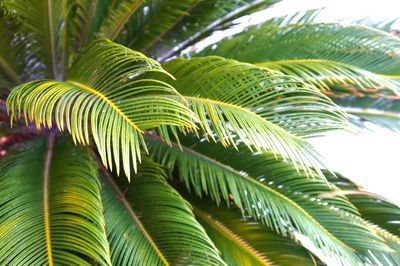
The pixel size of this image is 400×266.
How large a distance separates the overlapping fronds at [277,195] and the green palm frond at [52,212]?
233mm

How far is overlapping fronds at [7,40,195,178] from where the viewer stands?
0.67m

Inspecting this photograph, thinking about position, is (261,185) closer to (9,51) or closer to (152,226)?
(152,226)

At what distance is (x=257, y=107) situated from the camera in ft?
2.66

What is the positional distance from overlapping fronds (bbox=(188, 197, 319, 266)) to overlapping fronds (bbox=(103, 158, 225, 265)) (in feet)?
0.52

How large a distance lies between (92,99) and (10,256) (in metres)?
0.30

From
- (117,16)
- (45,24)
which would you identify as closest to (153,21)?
(117,16)

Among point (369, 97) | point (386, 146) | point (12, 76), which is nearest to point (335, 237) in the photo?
point (369, 97)

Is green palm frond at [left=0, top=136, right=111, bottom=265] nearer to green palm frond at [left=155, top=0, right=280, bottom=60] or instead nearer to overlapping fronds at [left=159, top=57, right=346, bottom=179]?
overlapping fronds at [left=159, top=57, right=346, bottom=179]

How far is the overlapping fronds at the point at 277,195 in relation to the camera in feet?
3.19

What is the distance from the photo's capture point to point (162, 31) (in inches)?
51.9

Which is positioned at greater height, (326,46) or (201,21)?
(201,21)

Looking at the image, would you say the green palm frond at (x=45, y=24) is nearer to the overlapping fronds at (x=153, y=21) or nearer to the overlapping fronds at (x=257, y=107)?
the overlapping fronds at (x=153, y=21)

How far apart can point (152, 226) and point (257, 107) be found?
0.35m

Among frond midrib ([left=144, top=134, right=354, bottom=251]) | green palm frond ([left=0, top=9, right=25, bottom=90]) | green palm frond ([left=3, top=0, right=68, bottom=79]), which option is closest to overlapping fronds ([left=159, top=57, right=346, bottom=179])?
frond midrib ([left=144, top=134, right=354, bottom=251])
